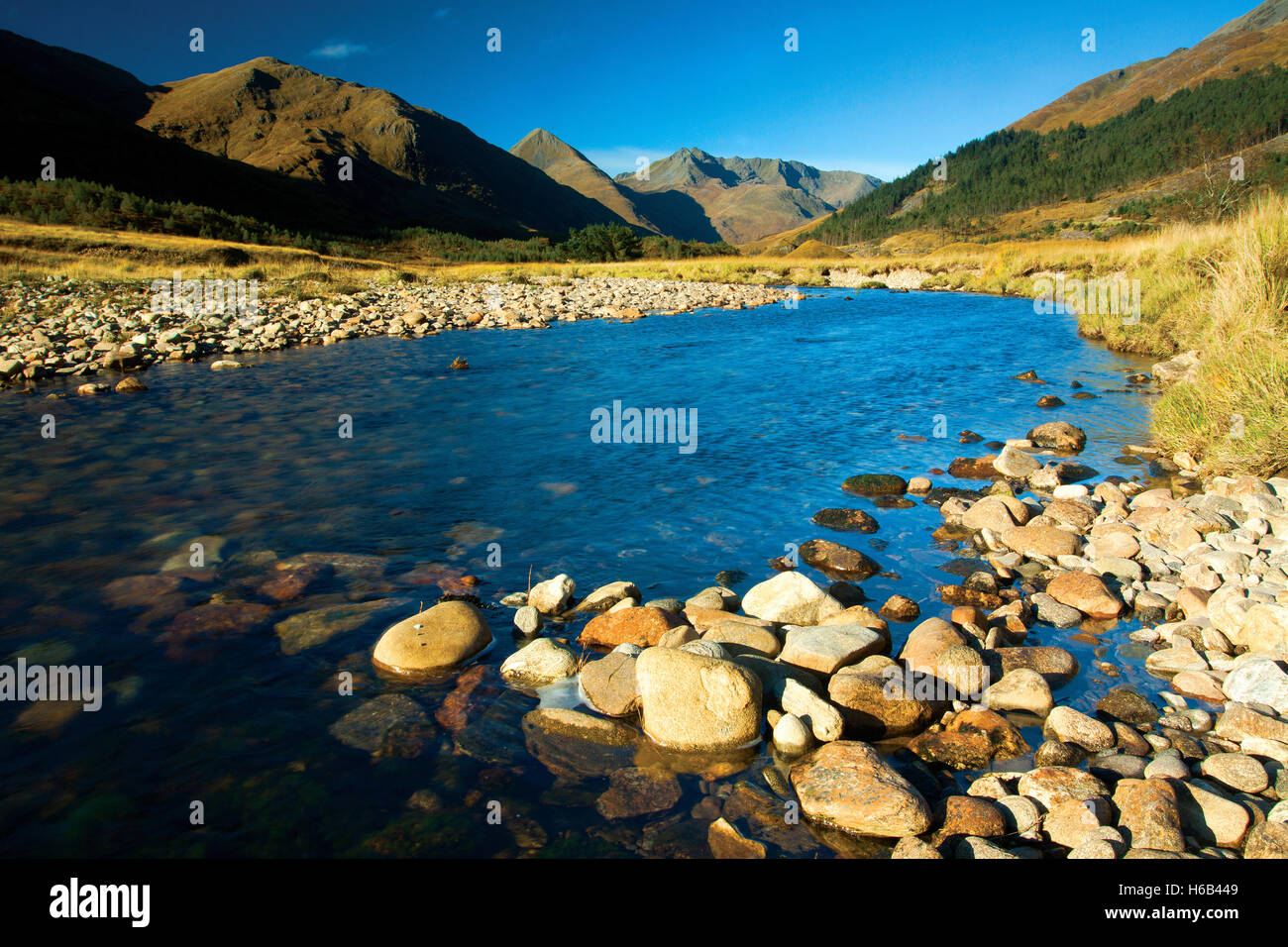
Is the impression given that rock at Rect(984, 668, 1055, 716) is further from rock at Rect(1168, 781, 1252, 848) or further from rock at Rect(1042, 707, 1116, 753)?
rock at Rect(1168, 781, 1252, 848)

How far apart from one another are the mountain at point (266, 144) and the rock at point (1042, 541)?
7422 cm

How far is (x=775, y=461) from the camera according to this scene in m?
11.5

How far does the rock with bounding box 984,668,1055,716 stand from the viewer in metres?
4.94

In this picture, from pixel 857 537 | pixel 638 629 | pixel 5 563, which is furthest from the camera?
pixel 857 537

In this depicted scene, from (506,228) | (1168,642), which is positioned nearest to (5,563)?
(1168,642)

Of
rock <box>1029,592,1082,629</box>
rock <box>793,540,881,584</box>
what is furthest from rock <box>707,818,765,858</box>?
rock <box>1029,592,1082,629</box>

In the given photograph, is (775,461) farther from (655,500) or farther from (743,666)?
(743,666)

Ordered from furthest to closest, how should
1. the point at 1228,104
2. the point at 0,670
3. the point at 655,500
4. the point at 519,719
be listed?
the point at 1228,104
the point at 655,500
the point at 0,670
the point at 519,719

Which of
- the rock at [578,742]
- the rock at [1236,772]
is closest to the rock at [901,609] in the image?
the rock at [1236,772]

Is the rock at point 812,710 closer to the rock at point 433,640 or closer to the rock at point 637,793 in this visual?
the rock at point 637,793

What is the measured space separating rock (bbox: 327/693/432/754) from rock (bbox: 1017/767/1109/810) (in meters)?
3.98

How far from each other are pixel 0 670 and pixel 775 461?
977 cm

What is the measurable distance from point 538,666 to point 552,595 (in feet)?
3.64

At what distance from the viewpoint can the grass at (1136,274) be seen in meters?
8.82
